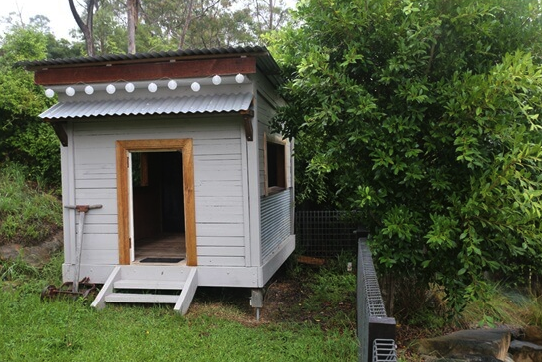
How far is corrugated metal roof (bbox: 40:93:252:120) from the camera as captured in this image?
5.18m

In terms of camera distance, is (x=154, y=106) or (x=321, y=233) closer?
(x=154, y=106)

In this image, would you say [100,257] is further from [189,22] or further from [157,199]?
[189,22]

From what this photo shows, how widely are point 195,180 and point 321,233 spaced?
444cm

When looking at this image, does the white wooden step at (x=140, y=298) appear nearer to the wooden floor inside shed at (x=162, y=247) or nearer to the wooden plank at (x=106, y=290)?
the wooden plank at (x=106, y=290)

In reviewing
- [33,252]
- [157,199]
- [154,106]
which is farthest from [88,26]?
[154,106]

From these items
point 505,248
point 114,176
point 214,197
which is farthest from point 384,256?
point 114,176

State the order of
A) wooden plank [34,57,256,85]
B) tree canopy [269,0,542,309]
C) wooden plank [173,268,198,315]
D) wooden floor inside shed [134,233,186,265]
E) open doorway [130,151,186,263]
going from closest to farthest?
1. tree canopy [269,0,542,309]
2. wooden plank [173,268,198,315]
3. wooden plank [34,57,256,85]
4. wooden floor inside shed [134,233,186,265]
5. open doorway [130,151,186,263]

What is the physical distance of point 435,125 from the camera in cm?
420

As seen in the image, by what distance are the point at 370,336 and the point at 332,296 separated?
482cm

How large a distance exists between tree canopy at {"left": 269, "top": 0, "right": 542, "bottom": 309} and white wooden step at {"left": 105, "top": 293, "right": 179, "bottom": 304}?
7.62ft

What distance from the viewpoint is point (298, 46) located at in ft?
17.2

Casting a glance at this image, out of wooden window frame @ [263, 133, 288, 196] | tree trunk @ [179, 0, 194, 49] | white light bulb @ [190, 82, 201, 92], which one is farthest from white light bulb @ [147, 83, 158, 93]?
tree trunk @ [179, 0, 194, 49]

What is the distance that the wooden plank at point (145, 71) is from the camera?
5.29 m

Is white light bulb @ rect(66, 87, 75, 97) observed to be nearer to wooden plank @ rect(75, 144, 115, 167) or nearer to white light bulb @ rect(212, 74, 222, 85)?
wooden plank @ rect(75, 144, 115, 167)
